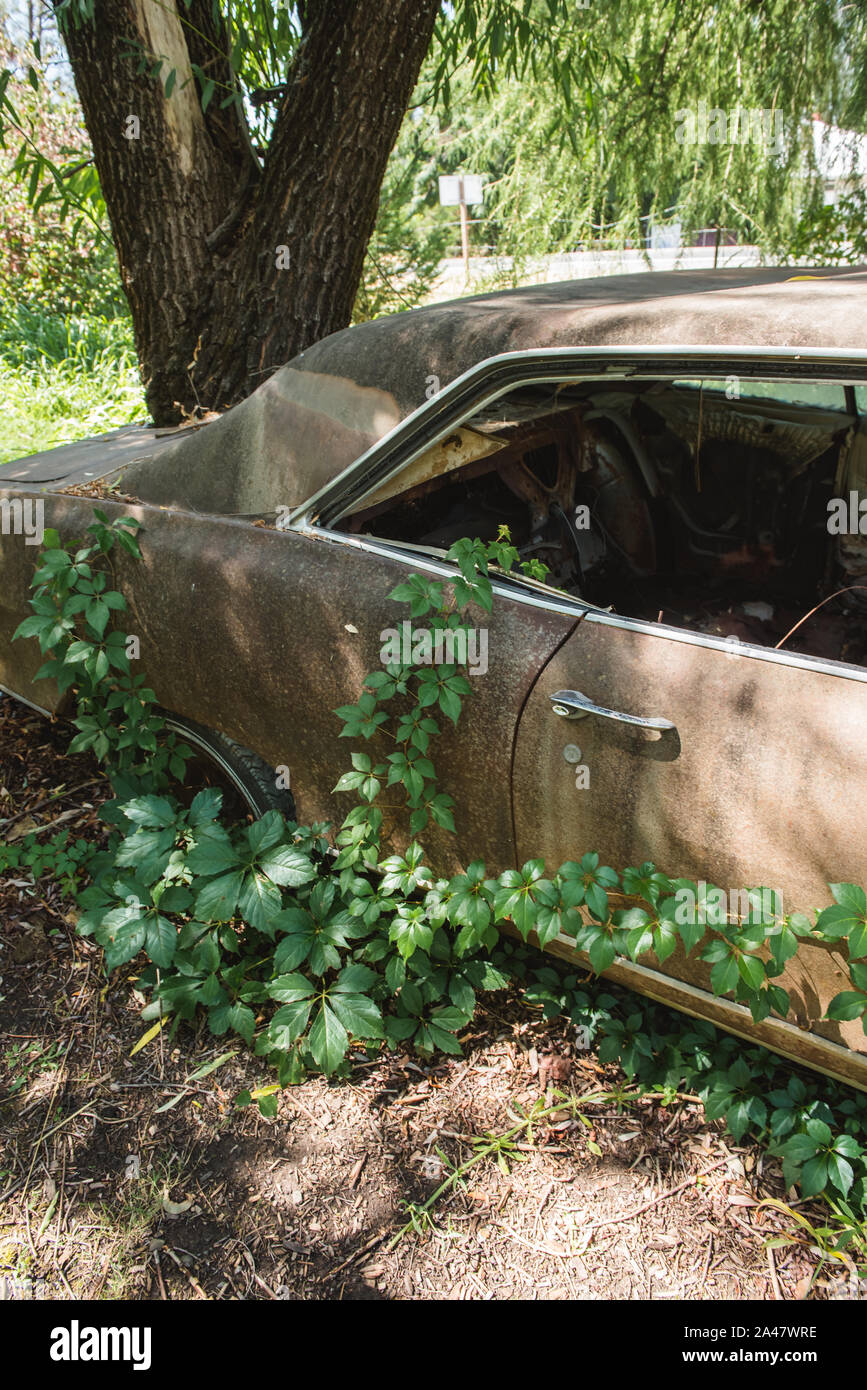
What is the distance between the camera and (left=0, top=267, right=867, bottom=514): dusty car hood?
166cm

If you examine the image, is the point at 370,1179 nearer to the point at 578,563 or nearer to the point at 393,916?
the point at 393,916

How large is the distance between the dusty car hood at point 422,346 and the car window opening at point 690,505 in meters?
0.25

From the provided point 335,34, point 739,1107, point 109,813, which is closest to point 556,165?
point 335,34

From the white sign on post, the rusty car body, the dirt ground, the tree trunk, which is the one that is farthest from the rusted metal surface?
the white sign on post

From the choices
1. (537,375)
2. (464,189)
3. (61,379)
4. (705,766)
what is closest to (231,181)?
(537,375)

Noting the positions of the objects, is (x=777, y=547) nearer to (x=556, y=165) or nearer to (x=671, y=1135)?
(x=671, y=1135)

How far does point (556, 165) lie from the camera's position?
25.0ft

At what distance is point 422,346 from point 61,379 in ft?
20.6

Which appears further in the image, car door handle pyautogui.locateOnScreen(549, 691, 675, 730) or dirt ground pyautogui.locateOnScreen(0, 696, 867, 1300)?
dirt ground pyautogui.locateOnScreen(0, 696, 867, 1300)

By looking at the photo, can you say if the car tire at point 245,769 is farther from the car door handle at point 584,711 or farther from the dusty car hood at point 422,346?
the car door handle at point 584,711

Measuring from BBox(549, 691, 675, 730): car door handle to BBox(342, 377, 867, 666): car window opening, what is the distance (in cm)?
76

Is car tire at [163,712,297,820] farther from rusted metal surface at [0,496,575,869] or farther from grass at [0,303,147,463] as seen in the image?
grass at [0,303,147,463]

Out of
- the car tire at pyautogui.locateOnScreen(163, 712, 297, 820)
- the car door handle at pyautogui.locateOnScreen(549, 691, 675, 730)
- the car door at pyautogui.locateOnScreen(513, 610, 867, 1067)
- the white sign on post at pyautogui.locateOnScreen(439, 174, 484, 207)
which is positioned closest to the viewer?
the car door at pyautogui.locateOnScreen(513, 610, 867, 1067)

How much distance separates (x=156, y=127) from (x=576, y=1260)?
13.1ft
